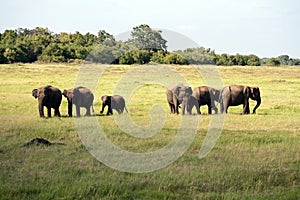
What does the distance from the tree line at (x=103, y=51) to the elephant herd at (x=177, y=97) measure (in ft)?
56.3

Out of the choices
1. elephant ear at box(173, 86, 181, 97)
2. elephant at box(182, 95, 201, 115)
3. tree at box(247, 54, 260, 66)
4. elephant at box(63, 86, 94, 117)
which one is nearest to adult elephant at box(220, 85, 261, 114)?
elephant at box(182, 95, 201, 115)

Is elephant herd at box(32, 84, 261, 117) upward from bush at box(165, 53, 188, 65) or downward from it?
downward

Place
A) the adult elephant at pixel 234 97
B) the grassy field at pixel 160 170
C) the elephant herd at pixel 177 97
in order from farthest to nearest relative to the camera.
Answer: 1. the adult elephant at pixel 234 97
2. the elephant herd at pixel 177 97
3. the grassy field at pixel 160 170

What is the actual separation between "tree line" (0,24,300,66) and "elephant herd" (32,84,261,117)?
17.2 meters

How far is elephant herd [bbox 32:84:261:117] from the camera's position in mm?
20250

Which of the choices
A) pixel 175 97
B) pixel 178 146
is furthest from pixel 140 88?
pixel 178 146

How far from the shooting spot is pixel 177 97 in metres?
22.2

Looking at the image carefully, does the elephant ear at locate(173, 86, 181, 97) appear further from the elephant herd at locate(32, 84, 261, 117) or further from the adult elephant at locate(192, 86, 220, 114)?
the adult elephant at locate(192, 86, 220, 114)

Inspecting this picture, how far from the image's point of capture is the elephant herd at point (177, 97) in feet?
66.4

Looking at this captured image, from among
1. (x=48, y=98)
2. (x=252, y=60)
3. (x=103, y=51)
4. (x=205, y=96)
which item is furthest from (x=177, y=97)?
(x=252, y=60)

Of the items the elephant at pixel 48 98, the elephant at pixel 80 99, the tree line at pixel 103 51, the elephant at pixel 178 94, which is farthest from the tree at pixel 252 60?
the elephant at pixel 48 98

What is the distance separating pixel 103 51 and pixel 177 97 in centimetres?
2339

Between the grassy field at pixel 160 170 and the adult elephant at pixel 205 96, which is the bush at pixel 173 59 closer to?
the adult elephant at pixel 205 96

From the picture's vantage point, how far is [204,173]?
32.4 feet
